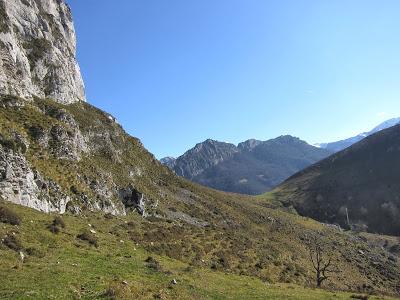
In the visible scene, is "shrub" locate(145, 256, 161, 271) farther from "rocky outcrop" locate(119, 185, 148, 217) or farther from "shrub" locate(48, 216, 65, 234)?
"rocky outcrop" locate(119, 185, 148, 217)

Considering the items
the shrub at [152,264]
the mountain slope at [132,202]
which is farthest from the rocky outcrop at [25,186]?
the shrub at [152,264]

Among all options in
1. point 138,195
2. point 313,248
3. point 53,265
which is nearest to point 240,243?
point 138,195

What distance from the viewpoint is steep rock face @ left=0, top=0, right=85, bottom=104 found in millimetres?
76250

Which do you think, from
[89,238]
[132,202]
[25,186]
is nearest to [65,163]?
[25,186]

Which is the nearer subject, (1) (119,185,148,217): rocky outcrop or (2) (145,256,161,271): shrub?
(2) (145,256,161,271): shrub

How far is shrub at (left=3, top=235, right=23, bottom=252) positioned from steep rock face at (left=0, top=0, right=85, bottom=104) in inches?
1649

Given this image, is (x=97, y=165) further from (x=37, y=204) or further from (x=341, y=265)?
(x=341, y=265)

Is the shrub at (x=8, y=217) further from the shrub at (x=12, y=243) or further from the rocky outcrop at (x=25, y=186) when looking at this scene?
the rocky outcrop at (x=25, y=186)

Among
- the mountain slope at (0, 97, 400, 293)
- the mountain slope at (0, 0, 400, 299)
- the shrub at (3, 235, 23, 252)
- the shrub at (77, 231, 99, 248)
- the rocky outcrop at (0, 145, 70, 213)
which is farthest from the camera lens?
the mountain slope at (0, 97, 400, 293)

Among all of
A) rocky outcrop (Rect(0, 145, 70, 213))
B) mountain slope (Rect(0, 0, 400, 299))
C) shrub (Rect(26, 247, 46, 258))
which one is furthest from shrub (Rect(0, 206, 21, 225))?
rocky outcrop (Rect(0, 145, 70, 213))

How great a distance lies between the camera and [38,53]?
91.8 metres

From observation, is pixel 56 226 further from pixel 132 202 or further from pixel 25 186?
pixel 132 202

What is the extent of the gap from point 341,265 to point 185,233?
128ft

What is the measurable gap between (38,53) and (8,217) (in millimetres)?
61963
